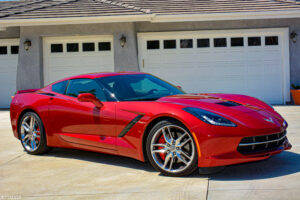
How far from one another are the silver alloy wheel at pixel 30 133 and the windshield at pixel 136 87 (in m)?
1.43

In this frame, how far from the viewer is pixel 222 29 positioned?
1490 cm

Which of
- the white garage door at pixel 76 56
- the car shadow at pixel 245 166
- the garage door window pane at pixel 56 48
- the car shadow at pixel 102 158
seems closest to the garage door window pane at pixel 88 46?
the white garage door at pixel 76 56

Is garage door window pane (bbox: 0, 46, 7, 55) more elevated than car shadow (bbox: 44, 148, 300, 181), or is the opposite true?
garage door window pane (bbox: 0, 46, 7, 55)

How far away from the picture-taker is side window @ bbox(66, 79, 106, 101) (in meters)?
5.64

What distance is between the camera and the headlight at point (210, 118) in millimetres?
4484

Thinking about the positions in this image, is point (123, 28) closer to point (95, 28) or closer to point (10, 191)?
point (95, 28)

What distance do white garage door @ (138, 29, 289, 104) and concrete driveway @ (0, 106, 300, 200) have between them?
29.4 feet

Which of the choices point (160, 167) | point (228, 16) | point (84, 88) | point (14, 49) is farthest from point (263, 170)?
point (14, 49)

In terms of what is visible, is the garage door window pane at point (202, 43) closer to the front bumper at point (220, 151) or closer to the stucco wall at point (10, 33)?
the stucco wall at point (10, 33)

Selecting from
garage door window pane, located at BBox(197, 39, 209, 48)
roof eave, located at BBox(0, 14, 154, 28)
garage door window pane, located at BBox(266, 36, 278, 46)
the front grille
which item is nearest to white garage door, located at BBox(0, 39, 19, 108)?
roof eave, located at BBox(0, 14, 154, 28)

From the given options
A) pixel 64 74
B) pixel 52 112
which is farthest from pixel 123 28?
pixel 52 112

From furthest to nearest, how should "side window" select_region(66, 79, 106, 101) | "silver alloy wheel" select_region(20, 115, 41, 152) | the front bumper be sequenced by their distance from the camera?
"silver alloy wheel" select_region(20, 115, 41, 152), "side window" select_region(66, 79, 106, 101), the front bumper

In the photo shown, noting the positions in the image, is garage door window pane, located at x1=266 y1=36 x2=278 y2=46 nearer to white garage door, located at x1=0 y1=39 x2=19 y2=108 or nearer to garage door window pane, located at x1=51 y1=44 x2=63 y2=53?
garage door window pane, located at x1=51 y1=44 x2=63 y2=53

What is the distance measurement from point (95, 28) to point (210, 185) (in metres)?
11.5
